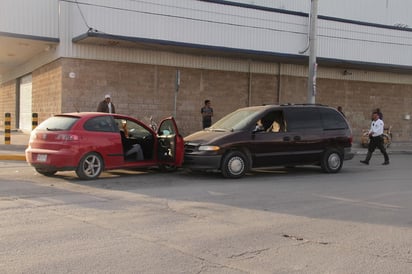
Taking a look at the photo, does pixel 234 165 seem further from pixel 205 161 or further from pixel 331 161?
pixel 331 161

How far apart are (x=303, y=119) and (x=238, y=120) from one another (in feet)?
5.59

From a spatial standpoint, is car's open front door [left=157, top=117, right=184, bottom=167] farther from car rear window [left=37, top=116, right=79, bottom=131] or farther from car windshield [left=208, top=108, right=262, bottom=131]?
car rear window [left=37, top=116, right=79, bottom=131]

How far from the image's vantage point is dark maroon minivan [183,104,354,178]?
35.9 ft

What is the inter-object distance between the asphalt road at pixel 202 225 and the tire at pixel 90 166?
0.85 ft

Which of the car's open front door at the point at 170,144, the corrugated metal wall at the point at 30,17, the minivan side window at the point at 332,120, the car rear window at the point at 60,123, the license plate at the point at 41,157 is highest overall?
the corrugated metal wall at the point at 30,17

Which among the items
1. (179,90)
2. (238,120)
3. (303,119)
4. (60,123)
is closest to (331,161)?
(303,119)

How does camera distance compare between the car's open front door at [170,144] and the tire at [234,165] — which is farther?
the car's open front door at [170,144]

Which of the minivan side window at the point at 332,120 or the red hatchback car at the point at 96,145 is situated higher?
the minivan side window at the point at 332,120

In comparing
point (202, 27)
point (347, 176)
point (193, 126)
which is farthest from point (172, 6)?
point (347, 176)

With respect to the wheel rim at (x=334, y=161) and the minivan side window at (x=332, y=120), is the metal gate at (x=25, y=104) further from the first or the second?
the wheel rim at (x=334, y=161)

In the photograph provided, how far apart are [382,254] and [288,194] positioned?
381 cm

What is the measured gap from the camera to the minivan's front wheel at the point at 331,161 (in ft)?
40.8

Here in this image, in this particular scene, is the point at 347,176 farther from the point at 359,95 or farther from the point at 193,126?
the point at 359,95

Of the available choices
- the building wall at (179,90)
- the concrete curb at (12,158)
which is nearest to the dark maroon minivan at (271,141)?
the concrete curb at (12,158)
